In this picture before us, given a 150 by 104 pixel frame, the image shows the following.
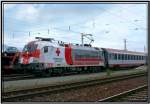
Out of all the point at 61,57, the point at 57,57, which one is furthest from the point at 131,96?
the point at 61,57

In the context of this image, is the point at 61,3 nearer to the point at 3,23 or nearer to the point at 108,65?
the point at 3,23

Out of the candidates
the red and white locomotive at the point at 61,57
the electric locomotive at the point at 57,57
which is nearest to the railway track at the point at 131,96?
the red and white locomotive at the point at 61,57

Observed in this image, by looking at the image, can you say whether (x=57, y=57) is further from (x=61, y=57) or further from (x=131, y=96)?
(x=131, y=96)

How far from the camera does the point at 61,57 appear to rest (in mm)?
22359

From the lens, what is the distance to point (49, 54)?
21.0m

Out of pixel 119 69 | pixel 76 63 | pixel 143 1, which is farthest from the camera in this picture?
pixel 119 69

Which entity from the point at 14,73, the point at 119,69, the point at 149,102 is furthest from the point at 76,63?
the point at 149,102

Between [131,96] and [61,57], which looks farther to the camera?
[61,57]

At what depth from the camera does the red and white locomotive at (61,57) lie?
768 inches

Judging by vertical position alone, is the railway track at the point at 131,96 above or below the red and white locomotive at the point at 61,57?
below

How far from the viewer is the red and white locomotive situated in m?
19.5

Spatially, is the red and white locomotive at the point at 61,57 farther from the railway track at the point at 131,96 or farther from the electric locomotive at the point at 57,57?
the railway track at the point at 131,96

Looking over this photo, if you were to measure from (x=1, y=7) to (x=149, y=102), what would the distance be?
3.73 meters

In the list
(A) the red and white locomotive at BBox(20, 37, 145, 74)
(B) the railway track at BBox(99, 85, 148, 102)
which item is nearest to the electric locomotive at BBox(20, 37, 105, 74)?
(A) the red and white locomotive at BBox(20, 37, 145, 74)
